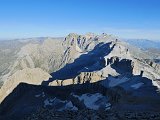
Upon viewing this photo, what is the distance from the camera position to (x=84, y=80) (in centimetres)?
18162

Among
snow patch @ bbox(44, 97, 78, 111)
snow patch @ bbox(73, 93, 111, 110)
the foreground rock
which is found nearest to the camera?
the foreground rock

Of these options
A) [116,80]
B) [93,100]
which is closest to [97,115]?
[93,100]

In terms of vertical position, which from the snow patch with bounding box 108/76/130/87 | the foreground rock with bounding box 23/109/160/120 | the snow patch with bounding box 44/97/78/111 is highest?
the foreground rock with bounding box 23/109/160/120

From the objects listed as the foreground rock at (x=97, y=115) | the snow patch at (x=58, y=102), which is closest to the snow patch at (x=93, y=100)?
the snow patch at (x=58, y=102)

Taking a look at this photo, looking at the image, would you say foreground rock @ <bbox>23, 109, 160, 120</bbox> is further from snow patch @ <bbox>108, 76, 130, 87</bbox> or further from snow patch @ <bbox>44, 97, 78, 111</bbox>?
snow patch @ <bbox>108, 76, 130, 87</bbox>

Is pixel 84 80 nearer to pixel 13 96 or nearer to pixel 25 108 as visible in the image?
pixel 13 96

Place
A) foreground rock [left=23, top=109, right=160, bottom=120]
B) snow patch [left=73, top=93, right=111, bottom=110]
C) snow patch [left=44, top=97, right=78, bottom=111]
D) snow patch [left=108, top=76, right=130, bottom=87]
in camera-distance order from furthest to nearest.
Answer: snow patch [left=108, top=76, right=130, bottom=87] < snow patch [left=44, top=97, right=78, bottom=111] < snow patch [left=73, top=93, right=111, bottom=110] < foreground rock [left=23, top=109, right=160, bottom=120]

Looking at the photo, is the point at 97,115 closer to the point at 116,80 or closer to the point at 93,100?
the point at 93,100

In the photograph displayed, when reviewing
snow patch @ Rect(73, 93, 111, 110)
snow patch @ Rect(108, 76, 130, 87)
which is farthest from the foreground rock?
snow patch @ Rect(108, 76, 130, 87)

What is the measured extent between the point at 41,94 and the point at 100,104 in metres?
31.9

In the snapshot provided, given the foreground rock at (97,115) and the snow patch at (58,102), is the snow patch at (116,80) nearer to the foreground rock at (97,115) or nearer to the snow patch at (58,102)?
the snow patch at (58,102)

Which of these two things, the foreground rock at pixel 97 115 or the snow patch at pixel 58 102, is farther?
the snow patch at pixel 58 102

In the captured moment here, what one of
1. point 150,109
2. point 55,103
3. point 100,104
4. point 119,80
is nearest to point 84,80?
point 119,80

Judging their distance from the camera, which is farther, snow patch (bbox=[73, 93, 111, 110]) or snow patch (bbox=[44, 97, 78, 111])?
snow patch (bbox=[44, 97, 78, 111])
